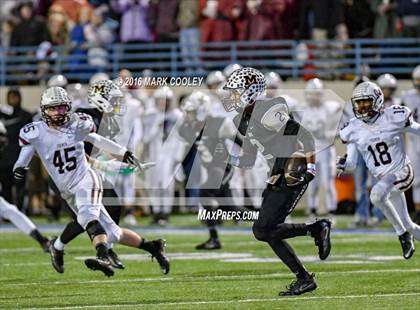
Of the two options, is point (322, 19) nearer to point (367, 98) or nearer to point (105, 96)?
point (367, 98)

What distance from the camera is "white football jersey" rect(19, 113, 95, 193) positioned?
966cm

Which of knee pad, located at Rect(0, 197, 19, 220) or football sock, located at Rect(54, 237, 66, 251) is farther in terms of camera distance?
knee pad, located at Rect(0, 197, 19, 220)

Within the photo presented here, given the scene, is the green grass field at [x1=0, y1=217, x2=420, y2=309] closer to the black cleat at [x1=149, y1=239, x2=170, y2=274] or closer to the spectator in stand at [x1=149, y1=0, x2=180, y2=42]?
the black cleat at [x1=149, y1=239, x2=170, y2=274]

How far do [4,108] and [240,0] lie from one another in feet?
11.7

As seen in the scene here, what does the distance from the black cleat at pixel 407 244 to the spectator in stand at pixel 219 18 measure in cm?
754

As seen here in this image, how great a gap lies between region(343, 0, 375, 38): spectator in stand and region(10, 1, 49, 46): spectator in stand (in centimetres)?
455

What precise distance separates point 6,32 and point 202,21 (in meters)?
3.68

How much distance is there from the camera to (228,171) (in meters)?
12.8

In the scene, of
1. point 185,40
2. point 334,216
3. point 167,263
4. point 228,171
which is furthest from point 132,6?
point 167,263

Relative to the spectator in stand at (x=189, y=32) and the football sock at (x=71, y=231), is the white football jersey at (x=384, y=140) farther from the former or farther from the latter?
the spectator in stand at (x=189, y=32)

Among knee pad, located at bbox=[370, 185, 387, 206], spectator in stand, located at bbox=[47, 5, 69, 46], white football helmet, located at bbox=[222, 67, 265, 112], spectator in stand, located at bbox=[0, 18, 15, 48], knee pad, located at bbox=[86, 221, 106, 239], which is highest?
white football helmet, located at bbox=[222, 67, 265, 112]

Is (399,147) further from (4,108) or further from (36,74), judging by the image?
(36,74)

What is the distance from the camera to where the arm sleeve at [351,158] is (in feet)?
32.6

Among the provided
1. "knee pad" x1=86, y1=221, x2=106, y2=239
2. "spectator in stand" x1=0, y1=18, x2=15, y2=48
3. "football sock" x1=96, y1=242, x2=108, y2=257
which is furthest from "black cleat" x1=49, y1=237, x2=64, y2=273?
"spectator in stand" x1=0, y1=18, x2=15, y2=48
